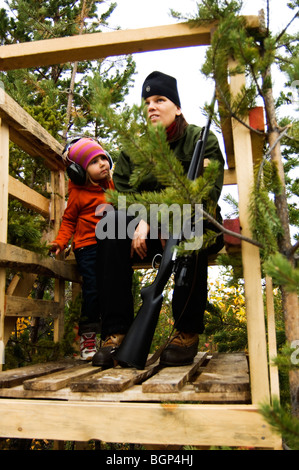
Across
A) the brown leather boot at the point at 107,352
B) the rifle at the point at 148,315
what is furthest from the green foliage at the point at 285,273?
the brown leather boot at the point at 107,352

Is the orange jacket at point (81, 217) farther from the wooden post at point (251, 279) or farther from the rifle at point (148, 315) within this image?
the wooden post at point (251, 279)

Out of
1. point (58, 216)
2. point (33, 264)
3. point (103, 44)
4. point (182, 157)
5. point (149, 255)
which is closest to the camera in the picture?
point (103, 44)

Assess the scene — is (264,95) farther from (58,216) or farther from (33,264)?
(58,216)

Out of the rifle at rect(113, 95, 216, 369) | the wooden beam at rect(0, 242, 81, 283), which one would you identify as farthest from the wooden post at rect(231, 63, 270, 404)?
the wooden beam at rect(0, 242, 81, 283)

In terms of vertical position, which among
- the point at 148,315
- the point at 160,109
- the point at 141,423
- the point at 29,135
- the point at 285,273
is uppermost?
the point at 160,109

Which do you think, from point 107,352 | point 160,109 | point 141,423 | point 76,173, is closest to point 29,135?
point 76,173

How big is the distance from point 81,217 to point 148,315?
137 cm

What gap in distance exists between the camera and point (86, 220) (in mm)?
3148

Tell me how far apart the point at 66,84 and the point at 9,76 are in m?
1.14

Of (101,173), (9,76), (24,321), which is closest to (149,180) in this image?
(101,173)

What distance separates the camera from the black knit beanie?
2799 millimetres

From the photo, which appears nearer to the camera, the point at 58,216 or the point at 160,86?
the point at 160,86

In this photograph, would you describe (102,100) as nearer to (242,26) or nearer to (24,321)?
(242,26)

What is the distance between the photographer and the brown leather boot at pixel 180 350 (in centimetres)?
224
